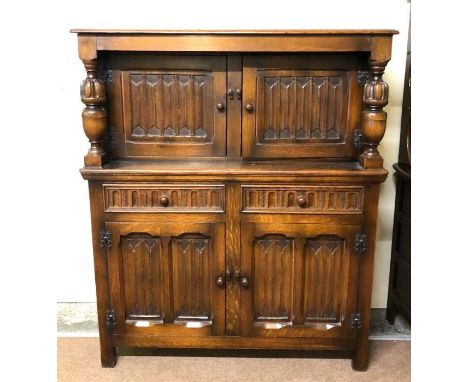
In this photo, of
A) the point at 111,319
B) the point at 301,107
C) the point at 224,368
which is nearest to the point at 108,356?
the point at 111,319

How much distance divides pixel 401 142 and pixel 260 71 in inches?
33.9

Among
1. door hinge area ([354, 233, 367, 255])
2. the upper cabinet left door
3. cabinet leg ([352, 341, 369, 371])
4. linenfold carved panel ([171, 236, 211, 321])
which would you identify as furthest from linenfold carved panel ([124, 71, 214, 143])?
cabinet leg ([352, 341, 369, 371])

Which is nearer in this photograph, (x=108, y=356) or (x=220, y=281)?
(x=220, y=281)

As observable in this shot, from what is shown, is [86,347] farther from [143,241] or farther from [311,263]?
[311,263]

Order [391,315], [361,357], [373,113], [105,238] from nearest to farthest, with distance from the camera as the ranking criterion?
[373,113], [105,238], [361,357], [391,315]

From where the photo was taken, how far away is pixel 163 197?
1.88 meters

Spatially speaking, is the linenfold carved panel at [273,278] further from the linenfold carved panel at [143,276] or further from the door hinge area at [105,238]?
the door hinge area at [105,238]

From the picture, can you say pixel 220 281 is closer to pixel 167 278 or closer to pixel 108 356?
pixel 167 278

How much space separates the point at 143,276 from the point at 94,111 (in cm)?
73

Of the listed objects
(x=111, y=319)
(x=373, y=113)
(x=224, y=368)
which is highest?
(x=373, y=113)

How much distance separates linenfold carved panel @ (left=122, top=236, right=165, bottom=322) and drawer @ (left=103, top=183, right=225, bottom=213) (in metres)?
0.15

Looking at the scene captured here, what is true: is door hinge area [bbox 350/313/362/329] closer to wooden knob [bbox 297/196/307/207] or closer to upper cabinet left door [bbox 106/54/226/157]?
wooden knob [bbox 297/196/307/207]

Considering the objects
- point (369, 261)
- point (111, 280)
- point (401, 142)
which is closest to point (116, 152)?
point (111, 280)

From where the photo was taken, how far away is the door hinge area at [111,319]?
2006 mm
